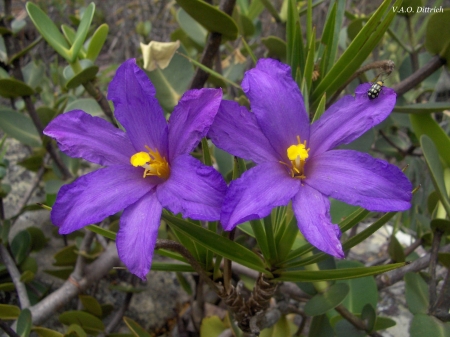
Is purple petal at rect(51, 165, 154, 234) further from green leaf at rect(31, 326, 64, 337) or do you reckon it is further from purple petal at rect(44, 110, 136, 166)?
green leaf at rect(31, 326, 64, 337)

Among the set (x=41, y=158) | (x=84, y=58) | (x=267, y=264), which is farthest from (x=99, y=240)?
(x=267, y=264)

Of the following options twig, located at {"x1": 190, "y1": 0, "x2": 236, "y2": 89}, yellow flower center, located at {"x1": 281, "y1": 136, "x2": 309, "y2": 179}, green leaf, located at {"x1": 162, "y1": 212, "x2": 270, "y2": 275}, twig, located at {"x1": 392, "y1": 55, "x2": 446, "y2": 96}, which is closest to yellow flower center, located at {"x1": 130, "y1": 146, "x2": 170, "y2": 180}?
green leaf, located at {"x1": 162, "y1": 212, "x2": 270, "y2": 275}

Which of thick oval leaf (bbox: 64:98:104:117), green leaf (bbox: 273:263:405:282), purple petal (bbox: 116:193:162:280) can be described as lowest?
thick oval leaf (bbox: 64:98:104:117)

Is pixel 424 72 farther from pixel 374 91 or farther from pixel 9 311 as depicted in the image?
pixel 9 311

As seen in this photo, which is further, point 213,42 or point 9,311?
point 213,42

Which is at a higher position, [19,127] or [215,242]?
[215,242]

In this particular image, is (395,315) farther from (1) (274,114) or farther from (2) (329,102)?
(1) (274,114)

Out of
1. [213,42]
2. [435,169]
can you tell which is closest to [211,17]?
[213,42]
